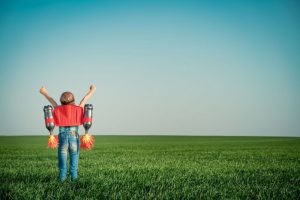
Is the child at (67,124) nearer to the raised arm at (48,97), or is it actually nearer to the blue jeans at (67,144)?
the blue jeans at (67,144)

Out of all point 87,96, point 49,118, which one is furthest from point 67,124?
point 87,96

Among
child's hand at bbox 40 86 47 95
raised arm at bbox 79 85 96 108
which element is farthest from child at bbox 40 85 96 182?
child's hand at bbox 40 86 47 95

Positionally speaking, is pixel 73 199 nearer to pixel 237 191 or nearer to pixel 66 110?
pixel 66 110

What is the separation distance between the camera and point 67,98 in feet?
30.1

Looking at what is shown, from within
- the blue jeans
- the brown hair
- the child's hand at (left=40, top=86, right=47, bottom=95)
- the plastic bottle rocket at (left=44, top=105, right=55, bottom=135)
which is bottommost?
the blue jeans

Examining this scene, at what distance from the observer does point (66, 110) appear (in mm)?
9117

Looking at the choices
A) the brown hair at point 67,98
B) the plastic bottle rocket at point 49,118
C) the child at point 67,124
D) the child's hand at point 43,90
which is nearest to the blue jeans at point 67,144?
the child at point 67,124

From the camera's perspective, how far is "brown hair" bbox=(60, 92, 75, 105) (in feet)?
30.1

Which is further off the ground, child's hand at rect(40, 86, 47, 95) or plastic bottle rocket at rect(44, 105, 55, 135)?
child's hand at rect(40, 86, 47, 95)

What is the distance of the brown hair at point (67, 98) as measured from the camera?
9172 millimetres

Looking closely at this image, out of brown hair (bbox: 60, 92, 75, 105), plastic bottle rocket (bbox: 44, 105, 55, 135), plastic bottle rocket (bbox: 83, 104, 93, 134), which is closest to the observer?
plastic bottle rocket (bbox: 44, 105, 55, 135)

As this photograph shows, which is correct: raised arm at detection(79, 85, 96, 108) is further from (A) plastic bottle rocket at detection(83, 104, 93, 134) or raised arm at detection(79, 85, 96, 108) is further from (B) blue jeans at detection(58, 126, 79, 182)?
(B) blue jeans at detection(58, 126, 79, 182)

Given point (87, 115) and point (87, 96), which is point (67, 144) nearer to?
point (87, 115)

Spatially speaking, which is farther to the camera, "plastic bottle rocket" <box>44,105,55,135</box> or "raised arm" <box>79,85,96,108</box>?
"raised arm" <box>79,85,96,108</box>
